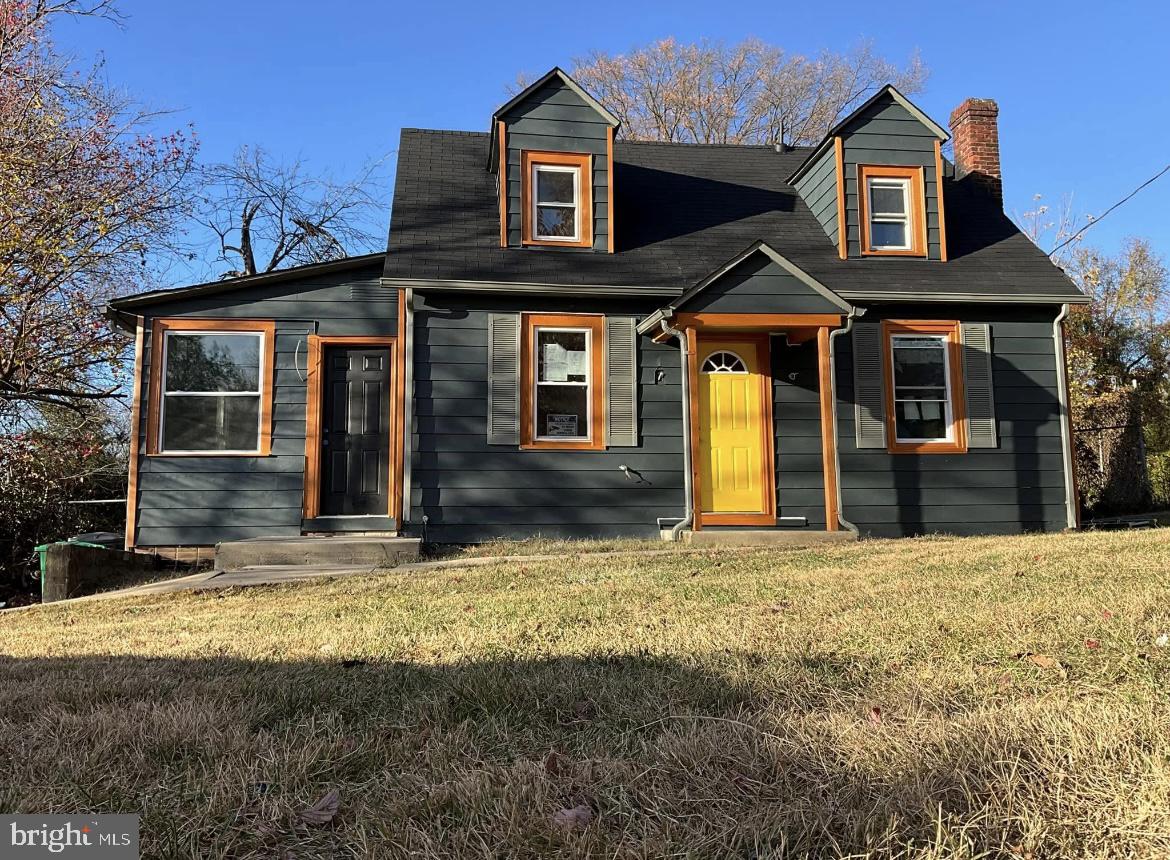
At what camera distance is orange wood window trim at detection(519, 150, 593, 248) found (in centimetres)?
1007

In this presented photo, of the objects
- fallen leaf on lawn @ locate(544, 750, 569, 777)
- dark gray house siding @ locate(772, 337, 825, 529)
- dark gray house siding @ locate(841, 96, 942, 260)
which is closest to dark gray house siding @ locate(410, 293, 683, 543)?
dark gray house siding @ locate(772, 337, 825, 529)

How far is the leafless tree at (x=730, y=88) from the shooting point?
875 inches

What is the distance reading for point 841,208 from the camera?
10523 mm

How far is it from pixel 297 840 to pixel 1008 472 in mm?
10138

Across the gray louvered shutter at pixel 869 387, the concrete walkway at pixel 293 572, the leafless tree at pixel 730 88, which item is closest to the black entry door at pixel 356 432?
the concrete walkway at pixel 293 572

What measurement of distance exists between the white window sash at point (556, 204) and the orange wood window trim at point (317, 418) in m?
2.29

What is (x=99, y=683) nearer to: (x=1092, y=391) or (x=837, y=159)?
(x=837, y=159)

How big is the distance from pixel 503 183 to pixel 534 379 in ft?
8.27

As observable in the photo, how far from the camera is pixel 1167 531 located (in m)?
7.61

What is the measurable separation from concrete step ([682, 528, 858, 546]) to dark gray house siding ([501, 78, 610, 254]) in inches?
151

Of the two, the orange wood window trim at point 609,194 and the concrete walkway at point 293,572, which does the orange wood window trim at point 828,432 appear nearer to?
the concrete walkway at point 293,572

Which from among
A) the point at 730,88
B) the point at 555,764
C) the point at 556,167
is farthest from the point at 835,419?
the point at 730,88

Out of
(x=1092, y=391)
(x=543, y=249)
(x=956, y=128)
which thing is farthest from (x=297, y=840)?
(x=1092, y=391)

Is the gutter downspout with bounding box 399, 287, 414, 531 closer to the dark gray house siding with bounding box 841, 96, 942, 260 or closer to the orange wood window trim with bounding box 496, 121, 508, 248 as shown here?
the orange wood window trim with bounding box 496, 121, 508, 248
